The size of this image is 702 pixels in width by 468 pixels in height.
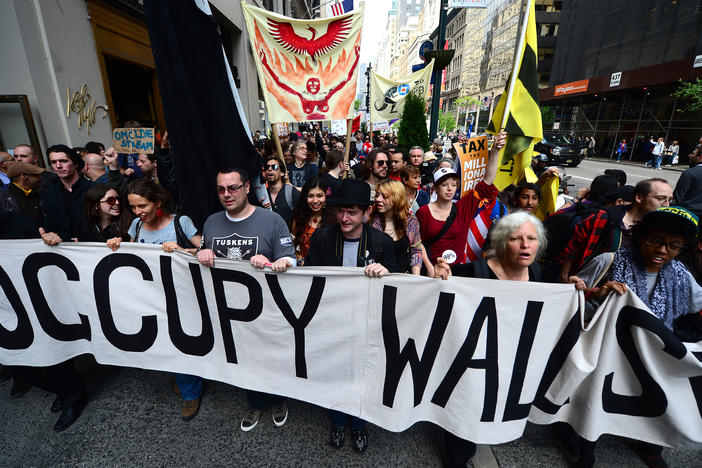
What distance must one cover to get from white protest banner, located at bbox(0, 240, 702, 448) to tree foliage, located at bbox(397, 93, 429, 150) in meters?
8.51

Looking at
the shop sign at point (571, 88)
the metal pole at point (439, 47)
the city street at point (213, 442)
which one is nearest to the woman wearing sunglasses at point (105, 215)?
the city street at point (213, 442)

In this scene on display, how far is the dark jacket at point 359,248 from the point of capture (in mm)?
2346

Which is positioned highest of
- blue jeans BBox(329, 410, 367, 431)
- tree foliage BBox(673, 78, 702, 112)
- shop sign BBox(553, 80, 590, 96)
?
shop sign BBox(553, 80, 590, 96)

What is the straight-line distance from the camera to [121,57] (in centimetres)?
741

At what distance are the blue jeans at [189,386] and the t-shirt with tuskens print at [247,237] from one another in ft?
3.48

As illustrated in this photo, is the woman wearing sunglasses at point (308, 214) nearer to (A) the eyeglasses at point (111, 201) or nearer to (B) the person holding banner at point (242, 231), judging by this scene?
(B) the person holding banner at point (242, 231)

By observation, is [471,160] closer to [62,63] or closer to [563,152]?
[62,63]

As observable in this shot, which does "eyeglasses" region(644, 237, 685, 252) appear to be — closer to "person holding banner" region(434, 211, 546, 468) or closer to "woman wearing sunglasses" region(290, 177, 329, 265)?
"person holding banner" region(434, 211, 546, 468)

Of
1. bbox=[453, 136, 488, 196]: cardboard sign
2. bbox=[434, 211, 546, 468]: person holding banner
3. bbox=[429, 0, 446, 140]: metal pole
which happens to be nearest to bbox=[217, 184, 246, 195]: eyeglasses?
bbox=[434, 211, 546, 468]: person holding banner

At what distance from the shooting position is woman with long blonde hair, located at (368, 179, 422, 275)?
2902 mm

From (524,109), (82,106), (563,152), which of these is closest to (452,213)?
(524,109)

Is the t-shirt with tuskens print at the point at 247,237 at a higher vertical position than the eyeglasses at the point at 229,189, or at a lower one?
lower

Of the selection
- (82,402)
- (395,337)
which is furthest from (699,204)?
(82,402)

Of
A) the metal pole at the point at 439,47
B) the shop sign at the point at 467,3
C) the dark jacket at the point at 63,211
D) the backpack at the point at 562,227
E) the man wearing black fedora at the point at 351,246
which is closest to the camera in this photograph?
the man wearing black fedora at the point at 351,246
